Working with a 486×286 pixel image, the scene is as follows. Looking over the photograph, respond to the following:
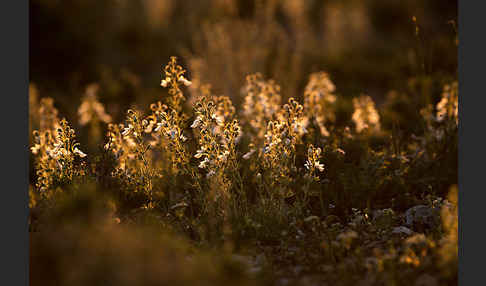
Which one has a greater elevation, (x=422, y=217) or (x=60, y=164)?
(x=60, y=164)

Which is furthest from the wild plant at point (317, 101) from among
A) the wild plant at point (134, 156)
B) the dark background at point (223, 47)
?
the wild plant at point (134, 156)

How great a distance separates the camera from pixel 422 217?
307cm

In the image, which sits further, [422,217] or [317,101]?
[317,101]

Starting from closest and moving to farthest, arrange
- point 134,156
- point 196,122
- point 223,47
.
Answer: point 196,122 → point 134,156 → point 223,47

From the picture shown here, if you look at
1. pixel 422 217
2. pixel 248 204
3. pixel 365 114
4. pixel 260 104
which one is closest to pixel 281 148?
pixel 248 204

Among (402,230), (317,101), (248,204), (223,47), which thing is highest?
(223,47)

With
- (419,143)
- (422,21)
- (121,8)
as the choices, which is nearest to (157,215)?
(419,143)

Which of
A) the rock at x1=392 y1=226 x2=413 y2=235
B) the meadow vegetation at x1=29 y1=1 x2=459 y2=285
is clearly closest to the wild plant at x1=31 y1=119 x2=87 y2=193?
the meadow vegetation at x1=29 y1=1 x2=459 y2=285

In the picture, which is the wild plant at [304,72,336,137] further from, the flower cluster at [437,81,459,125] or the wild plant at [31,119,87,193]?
the wild plant at [31,119,87,193]

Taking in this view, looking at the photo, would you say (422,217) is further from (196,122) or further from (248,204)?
(196,122)

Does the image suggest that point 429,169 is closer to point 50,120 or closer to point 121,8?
point 50,120

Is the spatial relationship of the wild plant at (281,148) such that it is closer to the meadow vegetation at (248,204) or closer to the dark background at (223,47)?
the meadow vegetation at (248,204)

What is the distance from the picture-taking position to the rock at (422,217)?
119 inches

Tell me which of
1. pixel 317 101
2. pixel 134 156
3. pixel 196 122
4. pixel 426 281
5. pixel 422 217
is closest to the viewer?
pixel 426 281
